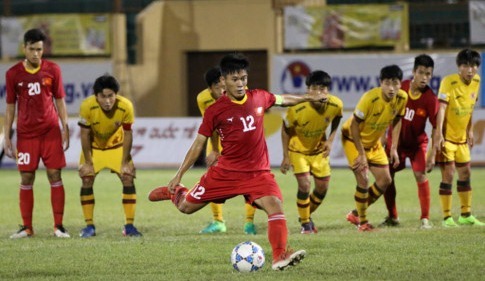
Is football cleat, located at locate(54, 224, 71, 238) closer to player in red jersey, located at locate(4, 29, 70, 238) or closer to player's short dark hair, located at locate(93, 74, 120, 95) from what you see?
player in red jersey, located at locate(4, 29, 70, 238)

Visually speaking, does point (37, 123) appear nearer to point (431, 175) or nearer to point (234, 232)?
point (234, 232)

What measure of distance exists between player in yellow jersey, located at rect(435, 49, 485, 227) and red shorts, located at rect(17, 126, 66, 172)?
4557 millimetres

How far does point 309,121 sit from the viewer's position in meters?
12.8

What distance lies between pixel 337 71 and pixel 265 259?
61.3 feet

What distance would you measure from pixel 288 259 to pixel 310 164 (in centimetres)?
397

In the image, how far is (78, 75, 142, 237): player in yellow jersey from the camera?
1255 cm

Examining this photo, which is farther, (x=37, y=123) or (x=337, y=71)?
(x=337, y=71)

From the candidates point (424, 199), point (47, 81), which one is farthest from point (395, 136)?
point (47, 81)

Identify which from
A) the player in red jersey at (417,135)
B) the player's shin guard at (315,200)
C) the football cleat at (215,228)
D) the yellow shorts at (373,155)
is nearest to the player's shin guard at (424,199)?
the player in red jersey at (417,135)

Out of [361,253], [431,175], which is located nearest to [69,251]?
[361,253]

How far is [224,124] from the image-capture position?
30.8ft

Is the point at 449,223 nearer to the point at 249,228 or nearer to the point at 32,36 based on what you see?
the point at 249,228

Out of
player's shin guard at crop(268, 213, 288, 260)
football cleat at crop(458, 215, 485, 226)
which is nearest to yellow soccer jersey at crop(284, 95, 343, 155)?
football cleat at crop(458, 215, 485, 226)

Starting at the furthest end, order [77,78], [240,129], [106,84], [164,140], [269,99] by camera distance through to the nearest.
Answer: [77,78] → [164,140] → [106,84] → [269,99] → [240,129]
